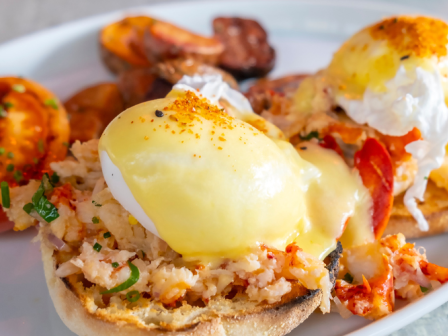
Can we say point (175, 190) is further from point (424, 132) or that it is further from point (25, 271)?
point (424, 132)

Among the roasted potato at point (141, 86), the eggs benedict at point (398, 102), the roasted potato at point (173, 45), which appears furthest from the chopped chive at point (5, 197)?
the roasted potato at point (173, 45)

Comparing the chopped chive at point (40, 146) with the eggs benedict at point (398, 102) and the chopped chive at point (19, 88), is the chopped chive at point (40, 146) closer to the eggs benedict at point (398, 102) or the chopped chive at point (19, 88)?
the chopped chive at point (19, 88)

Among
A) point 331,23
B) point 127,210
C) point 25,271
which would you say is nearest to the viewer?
point 127,210

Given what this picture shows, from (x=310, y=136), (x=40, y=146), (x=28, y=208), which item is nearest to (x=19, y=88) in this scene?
(x=40, y=146)

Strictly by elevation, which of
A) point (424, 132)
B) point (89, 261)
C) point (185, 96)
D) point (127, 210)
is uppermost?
point (185, 96)

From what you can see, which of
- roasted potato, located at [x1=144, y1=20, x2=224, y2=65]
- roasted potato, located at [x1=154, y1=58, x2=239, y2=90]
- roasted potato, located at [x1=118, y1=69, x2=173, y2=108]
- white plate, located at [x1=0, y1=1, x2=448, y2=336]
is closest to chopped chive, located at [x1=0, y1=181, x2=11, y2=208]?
white plate, located at [x1=0, y1=1, x2=448, y2=336]

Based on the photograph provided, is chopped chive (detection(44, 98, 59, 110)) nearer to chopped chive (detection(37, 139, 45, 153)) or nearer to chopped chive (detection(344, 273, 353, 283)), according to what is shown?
chopped chive (detection(37, 139, 45, 153))

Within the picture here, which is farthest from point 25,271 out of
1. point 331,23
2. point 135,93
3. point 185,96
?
point 331,23

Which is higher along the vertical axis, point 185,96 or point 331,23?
point 185,96
